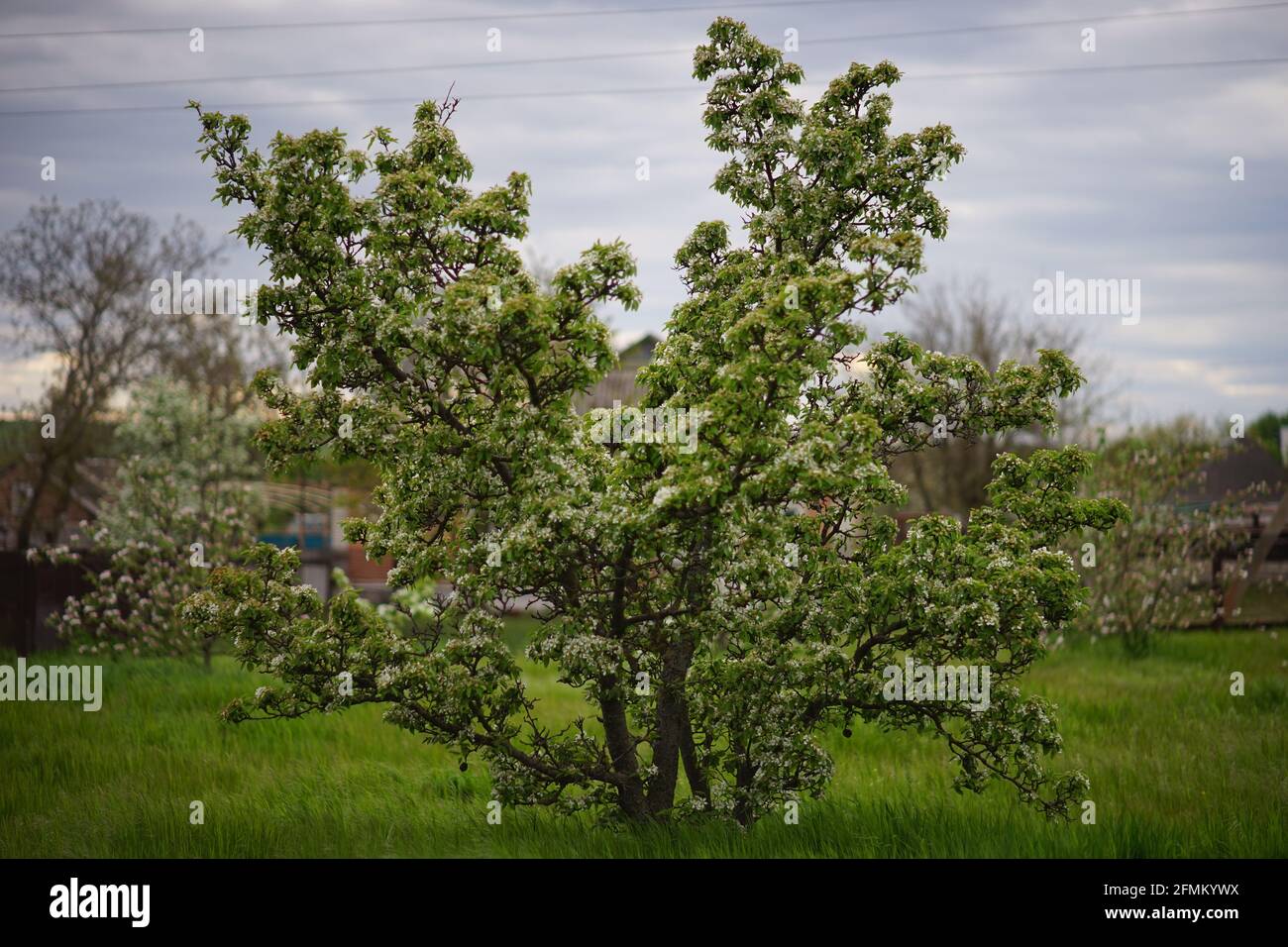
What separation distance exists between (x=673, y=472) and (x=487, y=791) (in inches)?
224

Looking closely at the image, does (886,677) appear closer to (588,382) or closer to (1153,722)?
(588,382)

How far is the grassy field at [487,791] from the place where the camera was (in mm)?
9883

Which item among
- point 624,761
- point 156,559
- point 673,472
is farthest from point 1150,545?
point 156,559

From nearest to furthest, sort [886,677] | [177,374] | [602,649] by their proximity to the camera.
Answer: [602,649], [886,677], [177,374]

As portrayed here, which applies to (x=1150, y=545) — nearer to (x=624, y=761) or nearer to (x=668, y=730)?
(x=668, y=730)

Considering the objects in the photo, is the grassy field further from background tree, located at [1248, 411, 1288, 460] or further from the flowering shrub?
background tree, located at [1248, 411, 1288, 460]

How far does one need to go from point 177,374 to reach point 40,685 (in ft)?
80.0

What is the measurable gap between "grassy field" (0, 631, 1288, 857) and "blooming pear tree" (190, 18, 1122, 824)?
2.02 feet

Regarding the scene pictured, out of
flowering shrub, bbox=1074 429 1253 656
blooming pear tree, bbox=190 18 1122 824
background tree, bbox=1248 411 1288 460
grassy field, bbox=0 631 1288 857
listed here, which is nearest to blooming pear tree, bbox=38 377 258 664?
grassy field, bbox=0 631 1288 857

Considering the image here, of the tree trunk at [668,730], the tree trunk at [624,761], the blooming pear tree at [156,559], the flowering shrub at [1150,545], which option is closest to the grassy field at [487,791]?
the tree trunk at [624,761]

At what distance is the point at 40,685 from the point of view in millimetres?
17766

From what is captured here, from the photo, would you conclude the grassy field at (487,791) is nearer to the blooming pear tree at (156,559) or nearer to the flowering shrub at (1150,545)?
the blooming pear tree at (156,559)

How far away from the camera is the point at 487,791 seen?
12.1 meters
